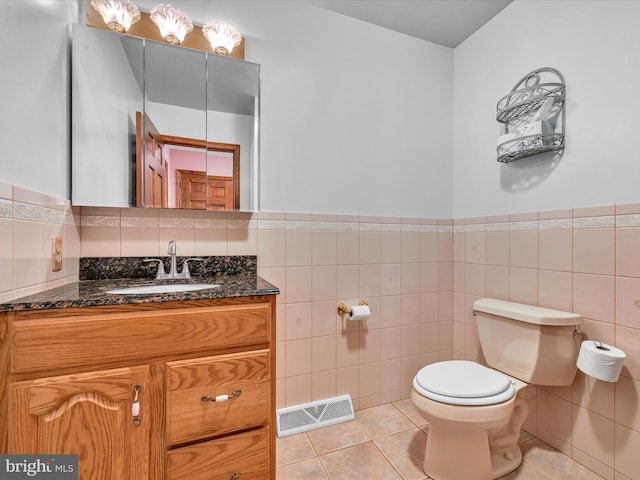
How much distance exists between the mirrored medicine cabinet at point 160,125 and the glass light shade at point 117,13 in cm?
6

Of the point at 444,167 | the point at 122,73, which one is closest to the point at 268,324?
the point at 122,73

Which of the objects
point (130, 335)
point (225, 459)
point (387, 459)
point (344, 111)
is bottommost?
point (387, 459)

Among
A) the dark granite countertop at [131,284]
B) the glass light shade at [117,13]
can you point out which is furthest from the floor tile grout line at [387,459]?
the glass light shade at [117,13]

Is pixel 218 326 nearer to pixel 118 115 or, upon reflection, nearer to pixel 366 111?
pixel 118 115

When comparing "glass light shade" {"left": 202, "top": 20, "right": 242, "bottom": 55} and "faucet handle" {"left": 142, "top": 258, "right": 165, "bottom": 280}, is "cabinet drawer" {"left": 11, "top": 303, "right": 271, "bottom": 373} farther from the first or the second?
"glass light shade" {"left": 202, "top": 20, "right": 242, "bottom": 55}

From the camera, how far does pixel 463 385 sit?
124cm

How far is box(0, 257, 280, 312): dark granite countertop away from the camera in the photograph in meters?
0.88

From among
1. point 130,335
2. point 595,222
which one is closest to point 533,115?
point 595,222

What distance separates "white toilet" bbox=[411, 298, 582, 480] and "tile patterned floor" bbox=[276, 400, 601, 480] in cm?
11

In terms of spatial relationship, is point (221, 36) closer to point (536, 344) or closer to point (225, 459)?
point (225, 459)

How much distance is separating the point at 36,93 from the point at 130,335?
3.01 feet

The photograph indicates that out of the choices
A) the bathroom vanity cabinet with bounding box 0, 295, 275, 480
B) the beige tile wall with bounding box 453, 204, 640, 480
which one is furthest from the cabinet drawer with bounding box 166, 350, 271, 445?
the beige tile wall with bounding box 453, 204, 640, 480

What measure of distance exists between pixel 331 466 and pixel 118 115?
186cm

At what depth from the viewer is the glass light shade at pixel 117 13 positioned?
4.40 ft
